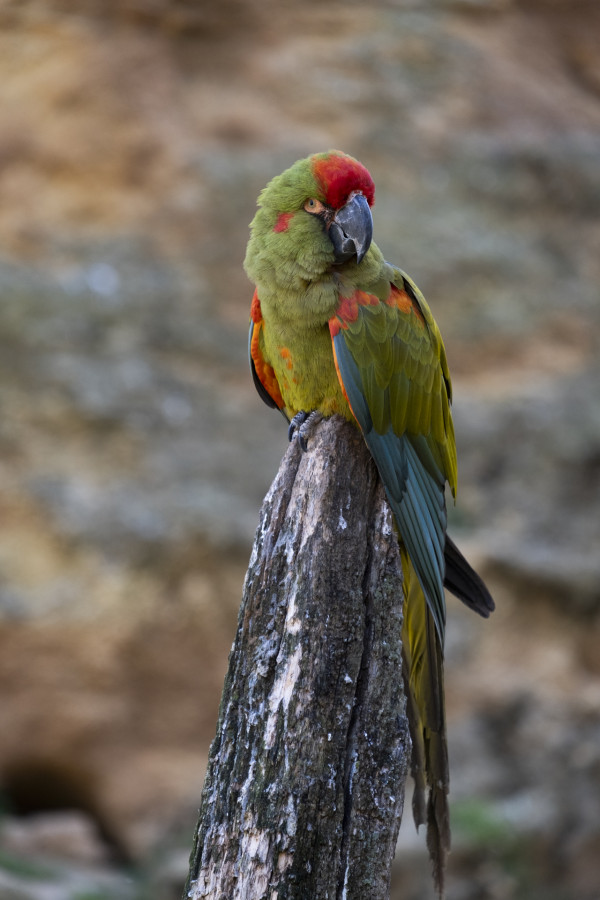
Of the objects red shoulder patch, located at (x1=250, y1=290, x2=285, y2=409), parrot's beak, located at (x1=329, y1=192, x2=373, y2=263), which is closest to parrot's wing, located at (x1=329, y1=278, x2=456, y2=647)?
parrot's beak, located at (x1=329, y1=192, x2=373, y2=263)

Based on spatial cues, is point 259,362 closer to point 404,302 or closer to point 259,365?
point 259,365

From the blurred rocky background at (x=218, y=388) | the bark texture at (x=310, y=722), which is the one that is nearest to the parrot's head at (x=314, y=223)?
the bark texture at (x=310, y=722)

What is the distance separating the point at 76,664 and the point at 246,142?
3855 millimetres

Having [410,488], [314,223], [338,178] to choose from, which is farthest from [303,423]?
[338,178]

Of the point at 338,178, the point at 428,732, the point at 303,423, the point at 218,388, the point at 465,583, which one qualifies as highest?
the point at 218,388

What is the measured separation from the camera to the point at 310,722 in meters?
1.95

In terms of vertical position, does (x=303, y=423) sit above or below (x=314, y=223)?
below

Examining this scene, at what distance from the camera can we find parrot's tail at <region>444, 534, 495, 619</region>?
2717 millimetres

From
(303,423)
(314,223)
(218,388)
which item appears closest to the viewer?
(303,423)

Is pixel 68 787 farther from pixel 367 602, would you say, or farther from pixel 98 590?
pixel 367 602

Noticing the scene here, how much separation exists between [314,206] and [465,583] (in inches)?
51.8

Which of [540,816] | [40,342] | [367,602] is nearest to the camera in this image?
[367,602]

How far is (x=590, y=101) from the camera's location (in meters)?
7.40

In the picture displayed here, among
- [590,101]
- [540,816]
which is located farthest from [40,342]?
[590,101]
